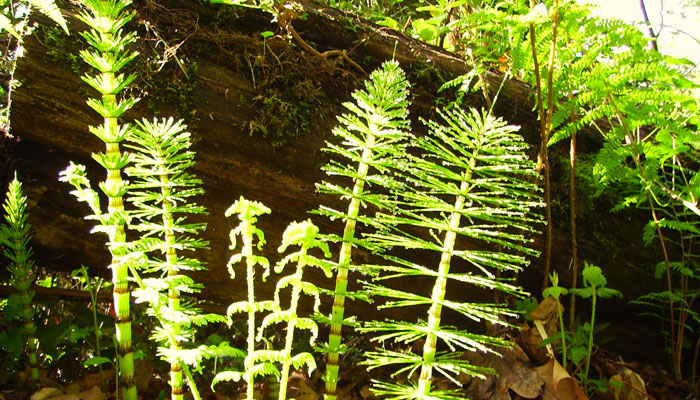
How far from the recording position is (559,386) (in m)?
1.94

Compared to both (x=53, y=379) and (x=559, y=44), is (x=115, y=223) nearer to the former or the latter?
Answer: (x=53, y=379)

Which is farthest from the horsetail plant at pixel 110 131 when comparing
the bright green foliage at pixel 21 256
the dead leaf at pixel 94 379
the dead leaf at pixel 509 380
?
the dead leaf at pixel 509 380

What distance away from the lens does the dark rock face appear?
2010 mm

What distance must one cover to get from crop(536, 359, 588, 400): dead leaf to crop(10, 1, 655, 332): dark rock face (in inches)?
24.4

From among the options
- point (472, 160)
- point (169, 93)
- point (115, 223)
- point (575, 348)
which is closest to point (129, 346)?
point (115, 223)

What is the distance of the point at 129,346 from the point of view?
5.01ft

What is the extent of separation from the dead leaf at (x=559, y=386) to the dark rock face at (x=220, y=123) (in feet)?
2.03

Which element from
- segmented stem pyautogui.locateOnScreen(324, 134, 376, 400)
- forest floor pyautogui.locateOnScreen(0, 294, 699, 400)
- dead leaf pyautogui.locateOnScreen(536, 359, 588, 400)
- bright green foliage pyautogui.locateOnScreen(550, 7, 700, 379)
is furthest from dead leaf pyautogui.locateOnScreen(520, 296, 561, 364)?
segmented stem pyautogui.locateOnScreen(324, 134, 376, 400)

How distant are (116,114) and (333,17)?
1740 mm

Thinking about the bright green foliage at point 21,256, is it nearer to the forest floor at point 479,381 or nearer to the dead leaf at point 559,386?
the forest floor at point 479,381

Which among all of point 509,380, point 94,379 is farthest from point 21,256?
point 509,380

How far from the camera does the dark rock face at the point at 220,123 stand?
2.01 meters

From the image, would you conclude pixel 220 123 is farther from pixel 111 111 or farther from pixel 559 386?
pixel 559 386

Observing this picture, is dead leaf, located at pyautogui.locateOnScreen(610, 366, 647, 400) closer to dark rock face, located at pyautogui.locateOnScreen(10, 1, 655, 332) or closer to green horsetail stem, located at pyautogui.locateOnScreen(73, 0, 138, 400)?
dark rock face, located at pyautogui.locateOnScreen(10, 1, 655, 332)
